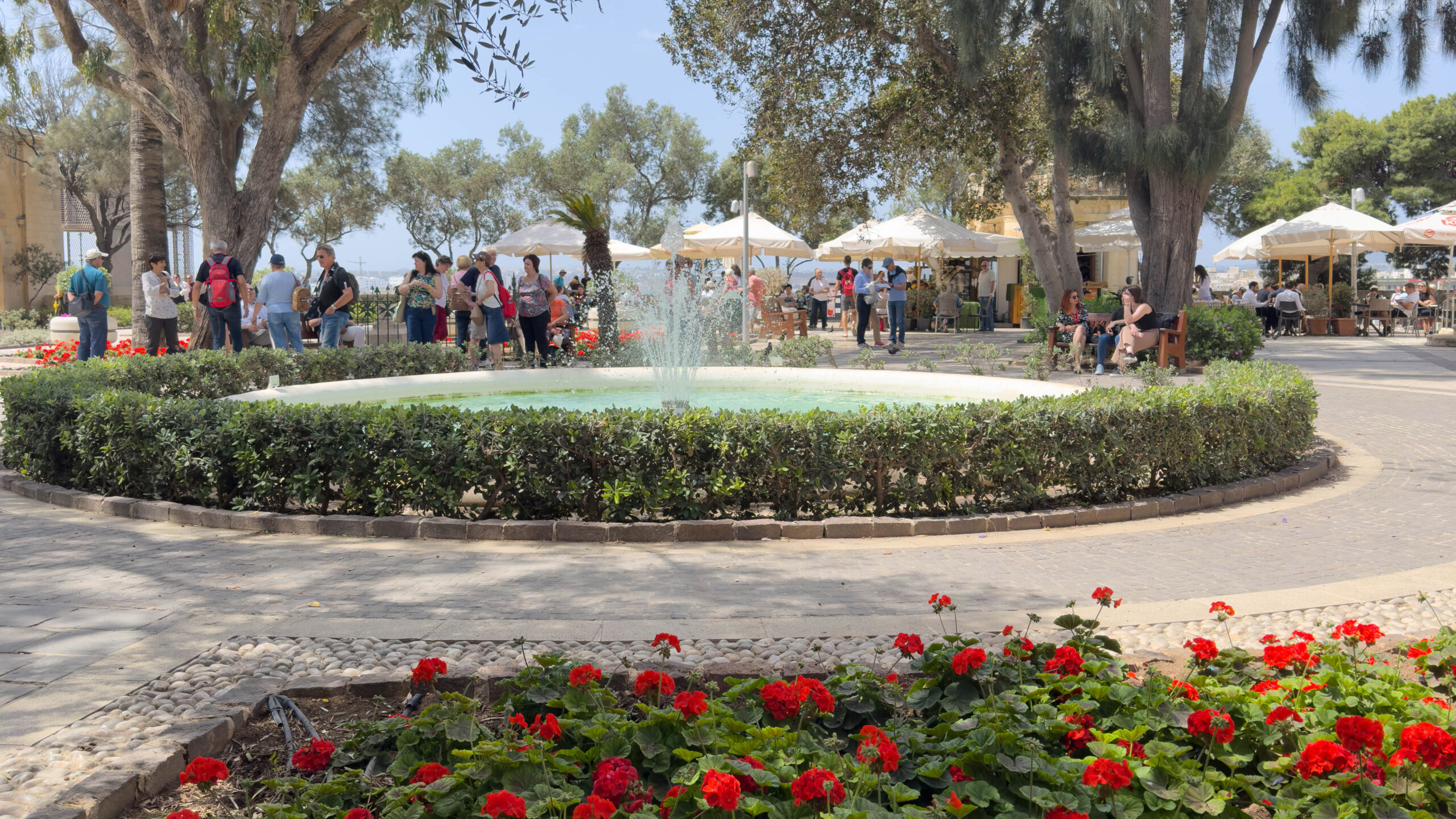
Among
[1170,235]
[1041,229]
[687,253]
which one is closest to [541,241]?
[687,253]

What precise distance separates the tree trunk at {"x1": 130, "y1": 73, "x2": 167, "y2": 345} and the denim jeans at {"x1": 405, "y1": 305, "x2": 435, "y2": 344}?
4.74m

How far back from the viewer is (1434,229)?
65.9 ft

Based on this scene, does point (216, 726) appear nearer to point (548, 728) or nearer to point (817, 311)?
point (548, 728)

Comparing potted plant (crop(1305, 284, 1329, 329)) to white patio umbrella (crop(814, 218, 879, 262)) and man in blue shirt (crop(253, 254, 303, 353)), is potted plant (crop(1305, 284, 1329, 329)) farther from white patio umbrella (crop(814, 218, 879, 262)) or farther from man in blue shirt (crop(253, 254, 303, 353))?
man in blue shirt (crop(253, 254, 303, 353))

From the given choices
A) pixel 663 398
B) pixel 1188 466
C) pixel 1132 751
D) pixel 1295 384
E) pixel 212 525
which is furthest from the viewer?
pixel 663 398

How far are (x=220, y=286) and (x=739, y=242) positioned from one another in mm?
13039

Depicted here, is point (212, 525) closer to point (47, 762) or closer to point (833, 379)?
point (47, 762)

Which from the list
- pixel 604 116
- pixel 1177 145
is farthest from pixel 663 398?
pixel 604 116

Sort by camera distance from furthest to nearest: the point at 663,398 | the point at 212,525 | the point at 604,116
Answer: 1. the point at 604,116
2. the point at 663,398
3. the point at 212,525

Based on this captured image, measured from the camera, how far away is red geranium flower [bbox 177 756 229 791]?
227 centimetres

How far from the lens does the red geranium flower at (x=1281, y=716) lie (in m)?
2.71

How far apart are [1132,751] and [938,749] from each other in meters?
0.49

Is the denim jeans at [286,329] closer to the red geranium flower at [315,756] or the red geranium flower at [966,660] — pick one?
the red geranium flower at [315,756]

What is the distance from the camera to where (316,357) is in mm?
11305
